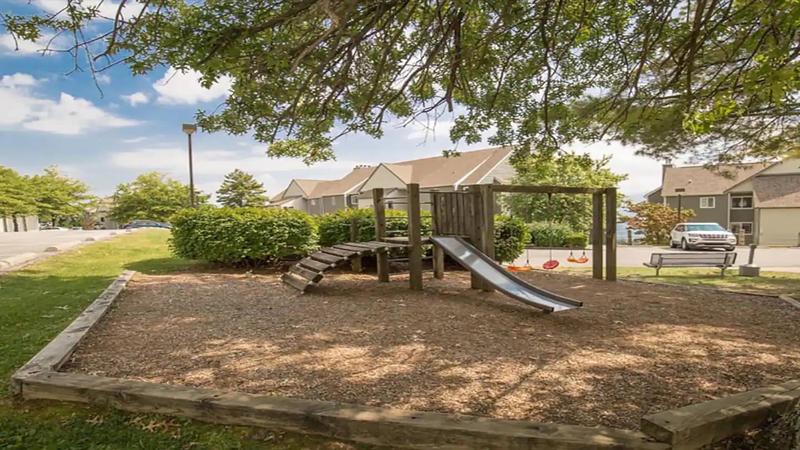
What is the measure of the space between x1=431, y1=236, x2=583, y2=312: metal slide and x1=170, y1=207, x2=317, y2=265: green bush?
3.44m

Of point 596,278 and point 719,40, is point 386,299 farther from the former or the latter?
point 719,40

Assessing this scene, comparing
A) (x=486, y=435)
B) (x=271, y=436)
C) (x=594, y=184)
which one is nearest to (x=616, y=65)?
(x=486, y=435)

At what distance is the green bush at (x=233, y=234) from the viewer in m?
8.87

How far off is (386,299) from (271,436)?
402 cm

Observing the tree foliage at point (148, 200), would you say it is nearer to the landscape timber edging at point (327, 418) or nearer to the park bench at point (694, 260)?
the park bench at point (694, 260)

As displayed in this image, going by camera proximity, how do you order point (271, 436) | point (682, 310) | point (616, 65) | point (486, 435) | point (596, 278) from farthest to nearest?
point (596, 278), point (616, 65), point (682, 310), point (271, 436), point (486, 435)

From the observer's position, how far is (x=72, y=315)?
16.1 feet

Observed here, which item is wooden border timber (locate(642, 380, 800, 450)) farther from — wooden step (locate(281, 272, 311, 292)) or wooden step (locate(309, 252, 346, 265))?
wooden step (locate(309, 252, 346, 265))

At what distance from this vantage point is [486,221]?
7.27 m

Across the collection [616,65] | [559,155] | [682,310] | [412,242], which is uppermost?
[616,65]

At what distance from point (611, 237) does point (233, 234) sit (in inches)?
290

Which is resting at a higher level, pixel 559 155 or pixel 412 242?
pixel 559 155

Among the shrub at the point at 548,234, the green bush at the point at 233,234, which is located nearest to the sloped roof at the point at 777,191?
the shrub at the point at 548,234

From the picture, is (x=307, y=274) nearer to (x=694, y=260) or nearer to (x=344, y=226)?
(x=344, y=226)
